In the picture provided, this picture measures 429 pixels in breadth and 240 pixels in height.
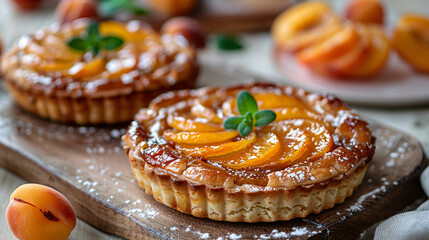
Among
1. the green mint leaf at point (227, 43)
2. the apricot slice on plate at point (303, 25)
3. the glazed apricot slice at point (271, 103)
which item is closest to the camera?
the glazed apricot slice at point (271, 103)

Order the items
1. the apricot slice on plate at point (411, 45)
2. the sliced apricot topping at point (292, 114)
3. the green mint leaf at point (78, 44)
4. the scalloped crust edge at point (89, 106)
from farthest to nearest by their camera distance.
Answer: the apricot slice on plate at point (411, 45) < the green mint leaf at point (78, 44) < the scalloped crust edge at point (89, 106) < the sliced apricot topping at point (292, 114)

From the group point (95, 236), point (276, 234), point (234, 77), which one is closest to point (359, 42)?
point (234, 77)

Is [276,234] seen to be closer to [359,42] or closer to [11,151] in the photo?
[11,151]

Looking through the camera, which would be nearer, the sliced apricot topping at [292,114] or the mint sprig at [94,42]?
the sliced apricot topping at [292,114]

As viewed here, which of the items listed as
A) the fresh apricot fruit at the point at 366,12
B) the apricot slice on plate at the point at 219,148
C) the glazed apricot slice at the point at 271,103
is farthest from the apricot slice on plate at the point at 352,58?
the apricot slice on plate at the point at 219,148

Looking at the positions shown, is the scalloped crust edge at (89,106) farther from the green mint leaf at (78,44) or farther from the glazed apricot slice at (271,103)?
the glazed apricot slice at (271,103)

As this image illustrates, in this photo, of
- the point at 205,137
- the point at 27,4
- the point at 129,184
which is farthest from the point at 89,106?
the point at 27,4

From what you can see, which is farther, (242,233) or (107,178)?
(107,178)

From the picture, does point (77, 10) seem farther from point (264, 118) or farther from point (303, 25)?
point (264, 118)

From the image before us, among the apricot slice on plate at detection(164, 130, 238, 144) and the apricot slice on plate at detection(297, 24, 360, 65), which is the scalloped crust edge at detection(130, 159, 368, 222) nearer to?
the apricot slice on plate at detection(164, 130, 238, 144)
